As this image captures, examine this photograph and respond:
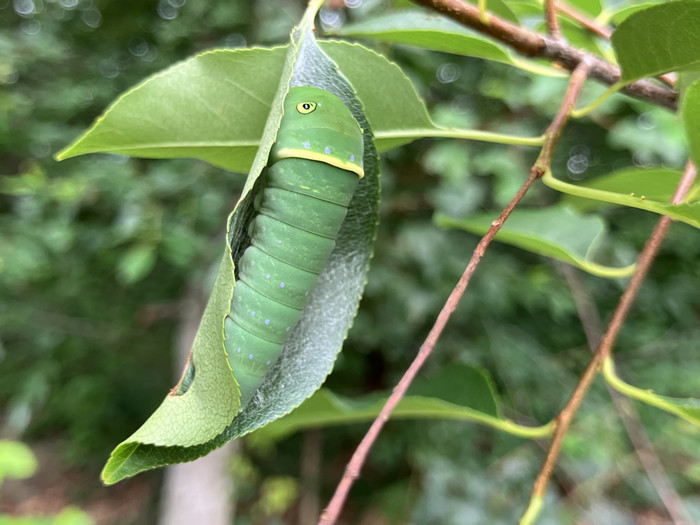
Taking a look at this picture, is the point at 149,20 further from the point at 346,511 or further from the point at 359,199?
the point at 346,511

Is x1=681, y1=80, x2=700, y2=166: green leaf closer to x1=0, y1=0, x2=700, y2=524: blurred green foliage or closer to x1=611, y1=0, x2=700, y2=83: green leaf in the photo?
x1=611, y1=0, x2=700, y2=83: green leaf

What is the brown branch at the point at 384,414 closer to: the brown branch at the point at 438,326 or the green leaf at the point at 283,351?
the brown branch at the point at 438,326

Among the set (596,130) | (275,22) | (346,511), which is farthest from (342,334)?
(346,511)

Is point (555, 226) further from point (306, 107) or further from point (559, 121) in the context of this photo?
→ point (306, 107)

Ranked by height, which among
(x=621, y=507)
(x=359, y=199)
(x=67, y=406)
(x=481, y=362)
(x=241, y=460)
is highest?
(x=359, y=199)

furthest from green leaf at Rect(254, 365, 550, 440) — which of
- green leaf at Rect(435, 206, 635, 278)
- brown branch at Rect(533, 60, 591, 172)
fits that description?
brown branch at Rect(533, 60, 591, 172)

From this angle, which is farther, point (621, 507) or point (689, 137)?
point (621, 507)
